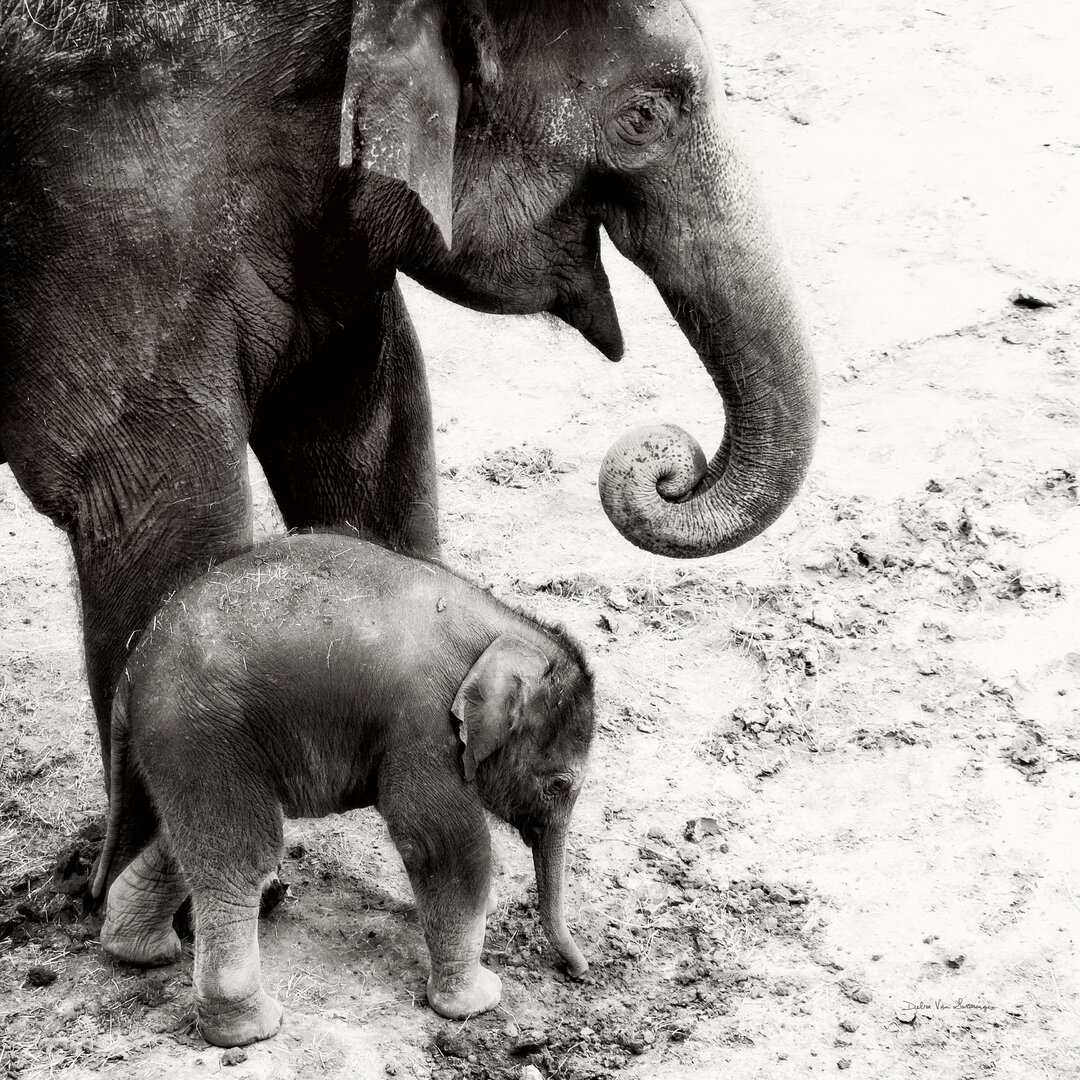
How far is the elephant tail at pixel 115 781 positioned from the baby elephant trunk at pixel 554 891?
962mm

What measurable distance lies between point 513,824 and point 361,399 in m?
1.20

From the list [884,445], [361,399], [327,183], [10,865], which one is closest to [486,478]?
[884,445]

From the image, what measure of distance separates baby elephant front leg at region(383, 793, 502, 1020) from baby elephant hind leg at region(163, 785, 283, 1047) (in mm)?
292

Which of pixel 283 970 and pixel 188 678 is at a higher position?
pixel 188 678

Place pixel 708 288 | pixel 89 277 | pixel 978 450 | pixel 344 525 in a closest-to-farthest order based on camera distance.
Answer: pixel 89 277
pixel 708 288
pixel 344 525
pixel 978 450

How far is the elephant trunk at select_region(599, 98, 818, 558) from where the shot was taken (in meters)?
3.86

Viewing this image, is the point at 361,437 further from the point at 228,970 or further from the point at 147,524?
the point at 228,970

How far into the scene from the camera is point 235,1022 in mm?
3895

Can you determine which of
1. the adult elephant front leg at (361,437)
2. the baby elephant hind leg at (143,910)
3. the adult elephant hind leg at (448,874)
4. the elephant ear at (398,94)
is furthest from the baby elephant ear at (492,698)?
the elephant ear at (398,94)

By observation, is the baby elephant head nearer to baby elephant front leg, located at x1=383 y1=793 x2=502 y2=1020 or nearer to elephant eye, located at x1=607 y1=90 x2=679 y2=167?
baby elephant front leg, located at x1=383 y1=793 x2=502 y2=1020

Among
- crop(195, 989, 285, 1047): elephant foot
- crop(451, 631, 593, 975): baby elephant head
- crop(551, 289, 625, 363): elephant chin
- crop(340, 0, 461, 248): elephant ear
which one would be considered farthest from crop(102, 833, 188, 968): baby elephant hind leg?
crop(340, 0, 461, 248): elephant ear

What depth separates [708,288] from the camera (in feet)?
12.8

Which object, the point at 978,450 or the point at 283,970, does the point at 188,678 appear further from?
the point at 978,450

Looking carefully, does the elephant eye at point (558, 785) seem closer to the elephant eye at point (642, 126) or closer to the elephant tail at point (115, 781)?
the elephant tail at point (115, 781)
